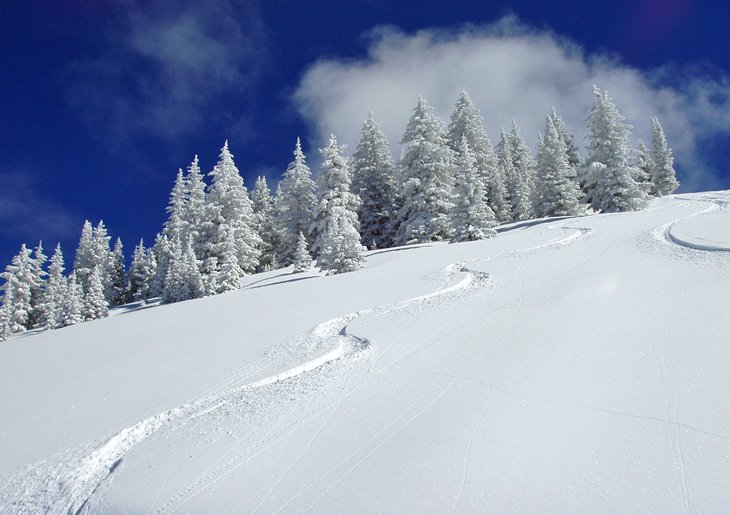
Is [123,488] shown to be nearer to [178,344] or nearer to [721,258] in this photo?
[178,344]

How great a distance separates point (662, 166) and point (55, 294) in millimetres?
72392

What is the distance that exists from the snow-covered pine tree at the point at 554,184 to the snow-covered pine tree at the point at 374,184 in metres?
13.0

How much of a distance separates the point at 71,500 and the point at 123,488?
0.60 m

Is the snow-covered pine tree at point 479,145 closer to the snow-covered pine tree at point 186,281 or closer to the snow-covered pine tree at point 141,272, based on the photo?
the snow-covered pine tree at point 186,281

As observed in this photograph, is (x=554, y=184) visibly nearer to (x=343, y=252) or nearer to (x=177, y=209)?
(x=343, y=252)

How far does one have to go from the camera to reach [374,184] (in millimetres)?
35375

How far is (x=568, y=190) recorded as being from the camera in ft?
108

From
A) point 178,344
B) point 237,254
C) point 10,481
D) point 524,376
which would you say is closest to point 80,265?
point 237,254

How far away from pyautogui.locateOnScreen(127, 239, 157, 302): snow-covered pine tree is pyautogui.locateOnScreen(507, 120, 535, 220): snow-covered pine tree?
130 ft

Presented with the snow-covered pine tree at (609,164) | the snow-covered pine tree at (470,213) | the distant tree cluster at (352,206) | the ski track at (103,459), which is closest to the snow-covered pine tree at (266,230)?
the distant tree cluster at (352,206)

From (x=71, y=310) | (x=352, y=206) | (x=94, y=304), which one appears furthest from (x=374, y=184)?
(x=71, y=310)

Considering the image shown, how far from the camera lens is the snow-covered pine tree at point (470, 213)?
2356 cm

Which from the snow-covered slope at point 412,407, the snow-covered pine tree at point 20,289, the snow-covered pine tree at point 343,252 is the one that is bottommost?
the snow-covered slope at point 412,407

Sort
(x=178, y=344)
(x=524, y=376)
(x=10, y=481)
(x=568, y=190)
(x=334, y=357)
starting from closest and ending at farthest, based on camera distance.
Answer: (x=10, y=481), (x=524, y=376), (x=334, y=357), (x=178, y=344), (x=568, y=190)
